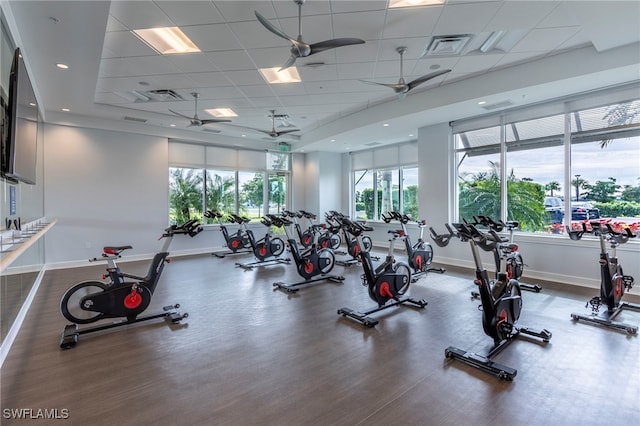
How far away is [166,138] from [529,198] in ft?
29.7

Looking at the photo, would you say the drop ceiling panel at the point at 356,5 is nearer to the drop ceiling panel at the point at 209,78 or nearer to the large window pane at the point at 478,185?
the drop ceiling panel at the point at 209,78

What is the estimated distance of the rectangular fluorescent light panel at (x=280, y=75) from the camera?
5.17 meters

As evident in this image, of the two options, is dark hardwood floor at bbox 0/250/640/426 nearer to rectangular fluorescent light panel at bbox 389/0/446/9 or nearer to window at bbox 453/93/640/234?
window at bbox 453/93/640/234

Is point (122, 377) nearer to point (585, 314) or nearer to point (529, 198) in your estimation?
point (585, 314)

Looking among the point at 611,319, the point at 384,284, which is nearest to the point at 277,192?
the point at 384,284

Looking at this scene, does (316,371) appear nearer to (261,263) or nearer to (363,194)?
(261,263)

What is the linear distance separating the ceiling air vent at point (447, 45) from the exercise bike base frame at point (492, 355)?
3.83 metres

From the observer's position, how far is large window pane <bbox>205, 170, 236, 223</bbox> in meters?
9.47

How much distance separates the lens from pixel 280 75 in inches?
212

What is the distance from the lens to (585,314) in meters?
3.97

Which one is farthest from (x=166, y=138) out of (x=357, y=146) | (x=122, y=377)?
(x=122, y=377)


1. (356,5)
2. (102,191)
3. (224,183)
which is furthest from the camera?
(224,183)

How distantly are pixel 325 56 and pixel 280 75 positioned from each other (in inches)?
42.9

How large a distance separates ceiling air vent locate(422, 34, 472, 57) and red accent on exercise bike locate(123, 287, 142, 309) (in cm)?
511
